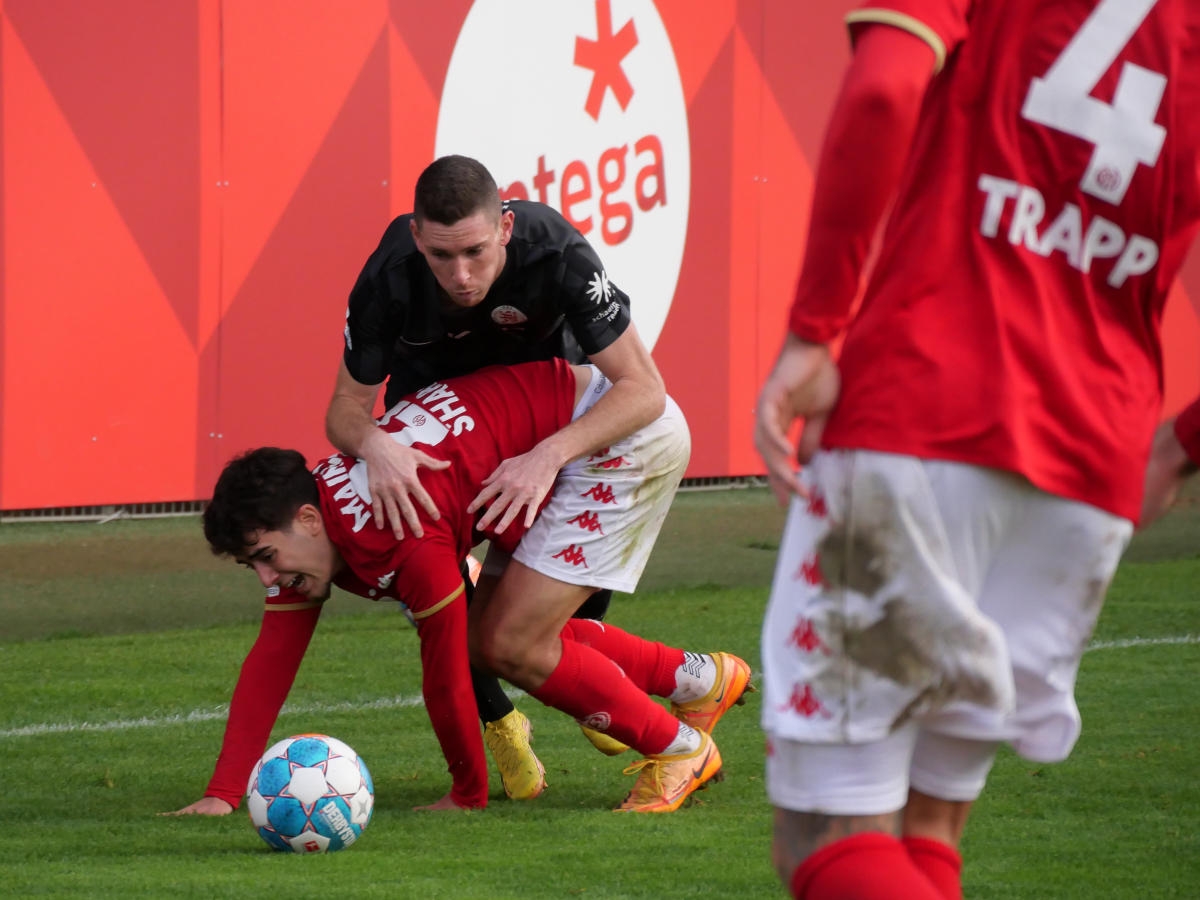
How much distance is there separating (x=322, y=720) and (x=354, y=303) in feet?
5.12

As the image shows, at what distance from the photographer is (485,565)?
4.54 meters

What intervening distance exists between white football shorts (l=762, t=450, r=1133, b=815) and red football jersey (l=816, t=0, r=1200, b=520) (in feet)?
0.14

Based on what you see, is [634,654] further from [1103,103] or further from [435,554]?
[1103,103]

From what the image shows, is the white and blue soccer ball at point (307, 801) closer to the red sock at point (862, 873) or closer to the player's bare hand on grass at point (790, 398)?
the red sock at point (862, 873)

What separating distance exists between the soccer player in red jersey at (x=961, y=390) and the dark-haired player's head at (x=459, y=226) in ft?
7.01

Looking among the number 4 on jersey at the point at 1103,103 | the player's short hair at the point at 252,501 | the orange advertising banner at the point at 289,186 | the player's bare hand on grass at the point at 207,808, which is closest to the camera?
the number 4 on jersey at the point at 1103,103

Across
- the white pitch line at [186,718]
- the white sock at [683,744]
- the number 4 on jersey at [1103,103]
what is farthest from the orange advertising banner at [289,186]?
the number 4 on jersey at [1103,103]

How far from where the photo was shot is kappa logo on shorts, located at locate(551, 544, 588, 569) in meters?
4.22

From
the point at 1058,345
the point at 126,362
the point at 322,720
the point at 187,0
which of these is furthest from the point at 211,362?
the point at 1058,345

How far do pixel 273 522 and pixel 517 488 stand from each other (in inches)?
22.9

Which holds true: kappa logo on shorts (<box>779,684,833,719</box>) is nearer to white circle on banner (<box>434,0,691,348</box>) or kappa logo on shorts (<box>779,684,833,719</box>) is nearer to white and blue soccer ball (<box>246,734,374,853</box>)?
white and blue soccer ball (<box>246,734,374,853</box>)

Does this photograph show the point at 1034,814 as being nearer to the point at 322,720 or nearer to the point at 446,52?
the point at 322,720

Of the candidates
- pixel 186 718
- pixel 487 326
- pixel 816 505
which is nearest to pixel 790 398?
pixel 816 505

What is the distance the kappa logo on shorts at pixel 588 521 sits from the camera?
14.0 feet
